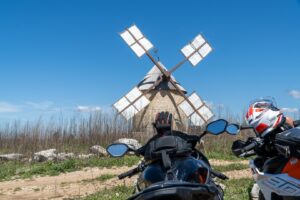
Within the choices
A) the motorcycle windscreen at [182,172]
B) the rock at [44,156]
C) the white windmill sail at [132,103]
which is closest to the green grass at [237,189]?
the motorcycle windscreen at [182,172]

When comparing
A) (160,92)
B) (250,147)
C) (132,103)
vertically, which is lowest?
(250,147)

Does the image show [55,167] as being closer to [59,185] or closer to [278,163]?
[59,185]

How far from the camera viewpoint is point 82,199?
7.22m

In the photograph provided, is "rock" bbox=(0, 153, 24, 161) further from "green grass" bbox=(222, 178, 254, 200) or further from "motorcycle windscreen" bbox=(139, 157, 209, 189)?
"motorcycle windscreen" bbox=(139, 157, 209, 189)

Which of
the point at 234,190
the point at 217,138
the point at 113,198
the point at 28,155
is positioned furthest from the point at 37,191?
the point at 217,138

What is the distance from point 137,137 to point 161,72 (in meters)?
7.75

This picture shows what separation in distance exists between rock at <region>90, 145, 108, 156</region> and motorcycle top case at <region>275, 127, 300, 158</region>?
12428 mm

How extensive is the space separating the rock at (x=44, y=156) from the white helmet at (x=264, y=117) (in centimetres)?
1200

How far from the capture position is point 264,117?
9.39 ft

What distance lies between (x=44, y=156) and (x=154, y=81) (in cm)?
1100

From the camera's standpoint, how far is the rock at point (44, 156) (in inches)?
562

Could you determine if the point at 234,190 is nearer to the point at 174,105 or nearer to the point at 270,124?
the point at 270,124

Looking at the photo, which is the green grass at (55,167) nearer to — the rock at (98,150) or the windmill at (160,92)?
the rock at (98,150)

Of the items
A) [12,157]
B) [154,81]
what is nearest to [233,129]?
[12,157]
